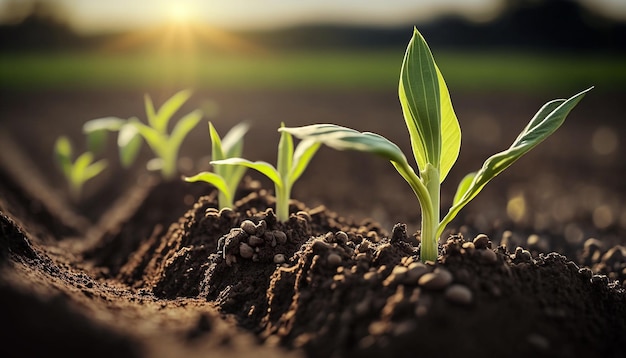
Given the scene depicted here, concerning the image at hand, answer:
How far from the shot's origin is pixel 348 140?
1730 millimetres

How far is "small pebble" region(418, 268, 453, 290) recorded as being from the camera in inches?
68.7

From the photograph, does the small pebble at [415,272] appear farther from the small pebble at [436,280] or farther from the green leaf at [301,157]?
the green leaf at [301,157]

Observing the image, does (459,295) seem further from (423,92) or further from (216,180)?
(216,180)

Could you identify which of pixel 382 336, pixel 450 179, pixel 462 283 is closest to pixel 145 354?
pixel 382 336

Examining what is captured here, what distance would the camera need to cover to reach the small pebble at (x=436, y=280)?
1746 millimetres

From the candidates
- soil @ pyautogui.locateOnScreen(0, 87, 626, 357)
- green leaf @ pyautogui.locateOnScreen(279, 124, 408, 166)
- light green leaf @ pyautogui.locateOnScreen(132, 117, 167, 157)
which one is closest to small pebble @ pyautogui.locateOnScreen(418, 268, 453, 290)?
soil @ pyautogui.locateOnScreen(0, 87, 626, 357)

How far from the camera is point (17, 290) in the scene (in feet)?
5.50

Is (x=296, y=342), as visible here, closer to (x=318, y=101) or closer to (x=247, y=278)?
(x=247, y=278)

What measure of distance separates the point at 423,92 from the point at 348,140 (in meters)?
0.52

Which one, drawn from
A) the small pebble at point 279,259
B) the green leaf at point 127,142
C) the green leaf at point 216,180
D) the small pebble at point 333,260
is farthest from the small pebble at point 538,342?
the green leaf at point 127,142

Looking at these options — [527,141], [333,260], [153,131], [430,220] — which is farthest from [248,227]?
[153,131]

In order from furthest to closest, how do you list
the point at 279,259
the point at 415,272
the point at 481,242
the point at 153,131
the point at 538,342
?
1. the point at 153,131
2. the point at 279,259
3. the point at 481,242
4. the point at 415,272
5. the point at 538,342

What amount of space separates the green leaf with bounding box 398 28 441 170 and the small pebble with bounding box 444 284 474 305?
22.7 inches

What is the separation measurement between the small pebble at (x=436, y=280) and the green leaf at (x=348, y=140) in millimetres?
368
